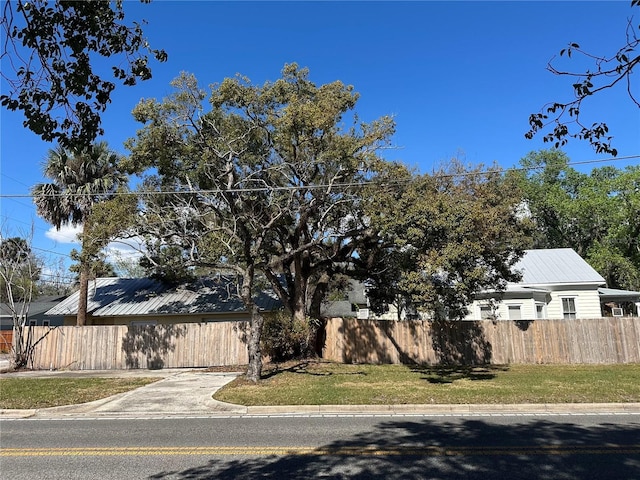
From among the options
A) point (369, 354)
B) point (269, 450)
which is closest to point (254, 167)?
point (369, 354)

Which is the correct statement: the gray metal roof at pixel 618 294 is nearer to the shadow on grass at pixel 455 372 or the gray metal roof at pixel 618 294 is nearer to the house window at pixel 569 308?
the house window at pixel 569 308

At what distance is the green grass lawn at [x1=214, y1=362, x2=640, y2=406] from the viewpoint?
11281 mm

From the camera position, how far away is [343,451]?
6.97 metres

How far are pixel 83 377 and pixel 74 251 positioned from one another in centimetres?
473

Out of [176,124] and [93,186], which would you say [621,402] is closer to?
[176,124]

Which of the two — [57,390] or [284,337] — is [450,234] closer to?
[284,337]

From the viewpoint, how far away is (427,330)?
20016 mm

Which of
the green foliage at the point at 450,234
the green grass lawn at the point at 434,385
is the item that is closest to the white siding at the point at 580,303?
the green grass lawn at the point at 434,385

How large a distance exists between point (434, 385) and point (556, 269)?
16.7 meters

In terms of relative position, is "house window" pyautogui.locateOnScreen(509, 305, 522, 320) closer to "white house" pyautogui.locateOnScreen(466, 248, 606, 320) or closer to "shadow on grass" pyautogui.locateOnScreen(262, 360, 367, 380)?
"white house" pyautogui.locateOnScreen(466, 248, 606, 320)

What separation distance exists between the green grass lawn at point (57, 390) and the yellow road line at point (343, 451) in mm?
5007

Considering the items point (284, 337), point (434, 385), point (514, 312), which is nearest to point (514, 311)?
point (514, 312)

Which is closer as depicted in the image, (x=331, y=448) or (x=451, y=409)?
(x=331, y=448)

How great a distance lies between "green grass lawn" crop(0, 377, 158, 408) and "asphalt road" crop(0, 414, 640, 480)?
2.27m
